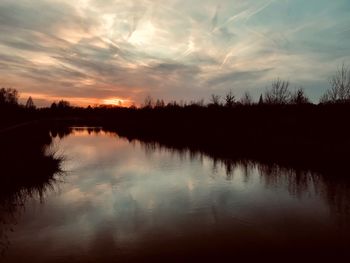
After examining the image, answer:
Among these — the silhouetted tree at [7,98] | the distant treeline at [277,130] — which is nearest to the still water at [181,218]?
the distant treeline at [277,130]

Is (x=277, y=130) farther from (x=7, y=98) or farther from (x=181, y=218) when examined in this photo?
(x=7, y=98)

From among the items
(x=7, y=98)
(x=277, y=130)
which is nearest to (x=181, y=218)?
(x=277, y=130)

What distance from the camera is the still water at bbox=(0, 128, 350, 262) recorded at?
8.26 meters

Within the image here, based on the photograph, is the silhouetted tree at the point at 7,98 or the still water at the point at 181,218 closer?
the still water at the point at 181,218

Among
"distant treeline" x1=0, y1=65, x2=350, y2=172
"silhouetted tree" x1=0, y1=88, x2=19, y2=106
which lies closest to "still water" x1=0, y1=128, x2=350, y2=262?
"distant treeline" x1=0, y1=65, x2=350, y2=172

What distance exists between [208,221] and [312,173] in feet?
32.5

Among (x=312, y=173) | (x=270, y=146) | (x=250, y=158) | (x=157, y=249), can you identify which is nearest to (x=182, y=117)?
(x=270, y=146)

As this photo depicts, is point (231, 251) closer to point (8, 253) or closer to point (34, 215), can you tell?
point (8, 253)

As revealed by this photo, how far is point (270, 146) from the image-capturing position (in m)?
29.4

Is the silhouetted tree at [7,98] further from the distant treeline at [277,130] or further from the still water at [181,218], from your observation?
the still water at [181,218]

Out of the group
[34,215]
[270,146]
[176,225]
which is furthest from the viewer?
[270,146]

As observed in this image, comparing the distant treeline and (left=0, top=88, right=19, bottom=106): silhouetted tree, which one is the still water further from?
(left=0, top=88, right=19, bottom=106): silhouetted tree

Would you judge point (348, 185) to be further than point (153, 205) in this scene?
Yes

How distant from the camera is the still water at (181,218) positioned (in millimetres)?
8258
